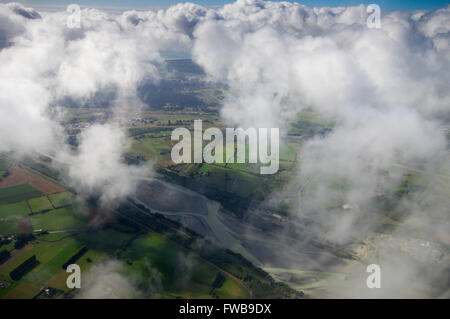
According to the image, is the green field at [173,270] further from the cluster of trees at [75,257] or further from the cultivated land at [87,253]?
the cluster of trees at [75,257]

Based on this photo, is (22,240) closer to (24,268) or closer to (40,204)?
(24,268)

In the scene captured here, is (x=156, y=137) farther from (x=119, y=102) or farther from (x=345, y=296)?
(x=345, y=296)

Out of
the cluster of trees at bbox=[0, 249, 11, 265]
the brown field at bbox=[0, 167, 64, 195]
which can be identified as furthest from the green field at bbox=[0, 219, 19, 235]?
the brown field at bbox=[0, 167, 64, 195]

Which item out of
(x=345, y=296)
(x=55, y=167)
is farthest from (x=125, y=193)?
(x=345, y=296)

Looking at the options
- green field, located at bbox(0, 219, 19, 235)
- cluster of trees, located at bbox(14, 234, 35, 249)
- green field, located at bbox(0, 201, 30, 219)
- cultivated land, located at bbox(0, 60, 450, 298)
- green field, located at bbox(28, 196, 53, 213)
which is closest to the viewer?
cultivated land, located at bbox(0, 60, 450, 298)

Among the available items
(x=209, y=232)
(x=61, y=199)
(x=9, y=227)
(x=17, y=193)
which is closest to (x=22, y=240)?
(x=9, y=227)

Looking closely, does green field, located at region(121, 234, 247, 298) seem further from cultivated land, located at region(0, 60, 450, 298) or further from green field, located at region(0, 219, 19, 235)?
green field, located at region(0, 219, 19, 235)
